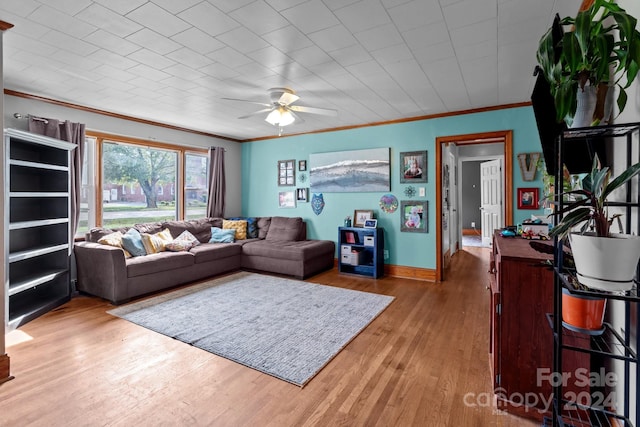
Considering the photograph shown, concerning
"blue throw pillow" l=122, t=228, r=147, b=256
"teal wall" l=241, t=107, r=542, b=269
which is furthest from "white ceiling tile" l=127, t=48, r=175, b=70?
"teal wall" l=241, t=107, r=542, b=269

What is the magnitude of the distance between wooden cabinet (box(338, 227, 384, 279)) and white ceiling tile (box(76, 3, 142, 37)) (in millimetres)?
3695

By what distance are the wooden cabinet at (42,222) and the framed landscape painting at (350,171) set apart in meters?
3.53

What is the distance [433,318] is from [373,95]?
2.61 metres

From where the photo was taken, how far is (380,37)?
235 cm

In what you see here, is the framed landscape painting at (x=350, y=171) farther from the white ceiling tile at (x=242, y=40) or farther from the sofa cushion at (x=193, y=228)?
the white ceiling tile at (x=242, y=40)

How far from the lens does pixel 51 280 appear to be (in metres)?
3.56

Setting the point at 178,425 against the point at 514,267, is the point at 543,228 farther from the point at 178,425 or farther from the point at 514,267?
the point at 178,425

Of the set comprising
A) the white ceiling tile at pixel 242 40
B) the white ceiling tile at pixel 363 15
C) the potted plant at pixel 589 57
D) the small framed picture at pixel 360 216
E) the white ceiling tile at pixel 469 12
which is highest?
the white ceiling tile at pixel 242 40

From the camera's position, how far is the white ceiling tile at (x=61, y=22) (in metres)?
2.03

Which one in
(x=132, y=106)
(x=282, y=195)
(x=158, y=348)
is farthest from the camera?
(x=282, y=195)

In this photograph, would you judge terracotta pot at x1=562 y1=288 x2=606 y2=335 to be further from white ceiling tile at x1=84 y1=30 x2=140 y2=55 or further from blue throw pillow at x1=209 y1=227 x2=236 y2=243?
blue throw pillow at x1=209 y1=227 x2=236 y2=243

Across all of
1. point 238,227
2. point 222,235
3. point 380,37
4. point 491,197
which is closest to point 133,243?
point 222,235

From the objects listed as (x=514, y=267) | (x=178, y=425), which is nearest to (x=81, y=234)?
(x=178, y=425)

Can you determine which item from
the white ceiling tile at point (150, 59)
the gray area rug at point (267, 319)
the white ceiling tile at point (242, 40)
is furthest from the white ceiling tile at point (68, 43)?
the gray area rug at point (267, 319)
